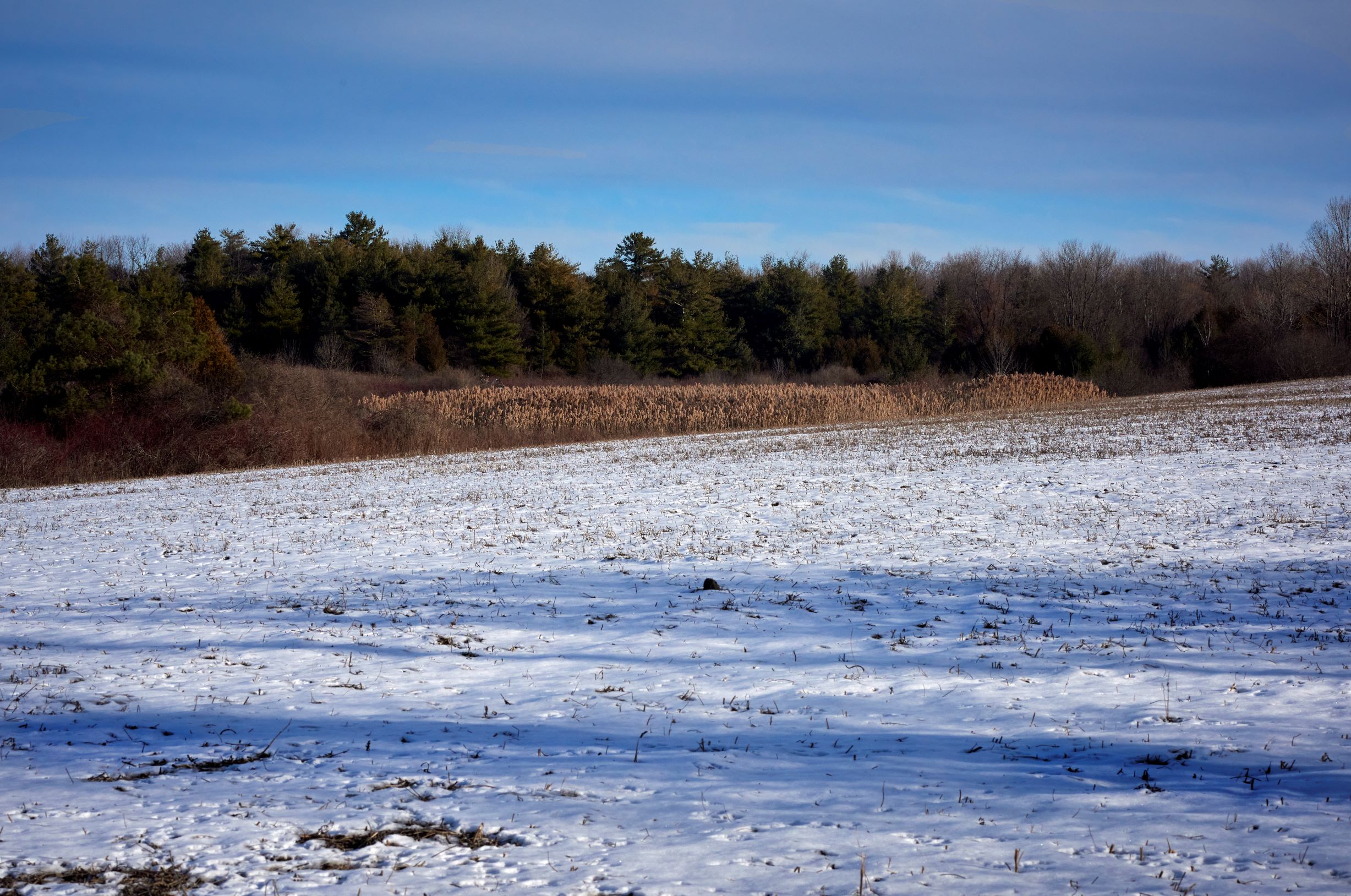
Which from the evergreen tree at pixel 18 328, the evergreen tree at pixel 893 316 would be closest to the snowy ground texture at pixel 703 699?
the evergreen tree at pixel 18 328

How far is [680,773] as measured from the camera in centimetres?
446

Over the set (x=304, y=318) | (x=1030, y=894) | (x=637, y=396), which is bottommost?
(x=1030, y=894)

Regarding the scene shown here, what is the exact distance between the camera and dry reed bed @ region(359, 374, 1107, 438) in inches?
1270

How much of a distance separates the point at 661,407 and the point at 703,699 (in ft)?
96.2

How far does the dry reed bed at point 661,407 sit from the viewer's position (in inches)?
1270

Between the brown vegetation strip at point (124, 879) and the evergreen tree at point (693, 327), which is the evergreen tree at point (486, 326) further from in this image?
the brown vegetation strip at point (124, 879)

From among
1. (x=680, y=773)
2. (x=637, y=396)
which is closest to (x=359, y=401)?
(x=637, y=396)

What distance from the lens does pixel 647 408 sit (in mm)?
34781

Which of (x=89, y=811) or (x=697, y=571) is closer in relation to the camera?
(x=89, y=811)

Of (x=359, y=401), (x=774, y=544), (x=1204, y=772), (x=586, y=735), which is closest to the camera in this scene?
(x=1204, y=772)

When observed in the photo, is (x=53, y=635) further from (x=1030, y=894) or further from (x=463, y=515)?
(x=1030, y=894)

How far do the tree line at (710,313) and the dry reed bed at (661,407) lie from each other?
51.9 feet

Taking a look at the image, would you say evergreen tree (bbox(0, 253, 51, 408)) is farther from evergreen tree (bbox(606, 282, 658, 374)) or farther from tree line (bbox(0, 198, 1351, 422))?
evergreen tree (bbox(606, 282, 658, 374))

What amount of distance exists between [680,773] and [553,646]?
2.40 meters
